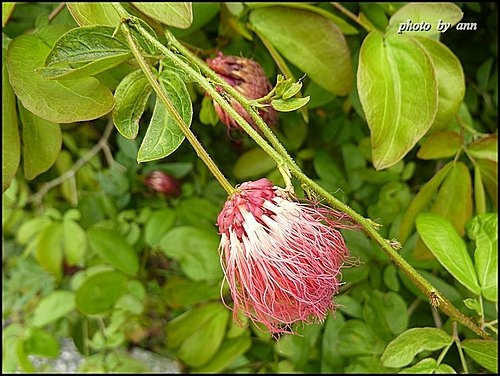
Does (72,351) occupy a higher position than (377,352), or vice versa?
(377,352)

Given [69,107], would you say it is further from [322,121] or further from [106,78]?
[322,121]

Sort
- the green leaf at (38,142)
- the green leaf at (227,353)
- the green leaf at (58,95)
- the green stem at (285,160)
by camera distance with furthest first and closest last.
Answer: the green leaf at (227,353)
the green leaf at (38,142)
the green leaf at (58,95)
the green stem at (285,160)

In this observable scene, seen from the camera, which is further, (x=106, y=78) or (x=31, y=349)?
(x=31, y=349)

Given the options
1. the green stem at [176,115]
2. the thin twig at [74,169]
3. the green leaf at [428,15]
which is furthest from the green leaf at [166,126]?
the thin twig at [74,169]

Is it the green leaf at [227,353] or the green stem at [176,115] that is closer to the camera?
the green stem at [176,115]

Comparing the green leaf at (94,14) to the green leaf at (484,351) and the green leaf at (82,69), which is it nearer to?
the green leaf at (82,69)

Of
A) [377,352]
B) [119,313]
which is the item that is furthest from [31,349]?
[377,352]
